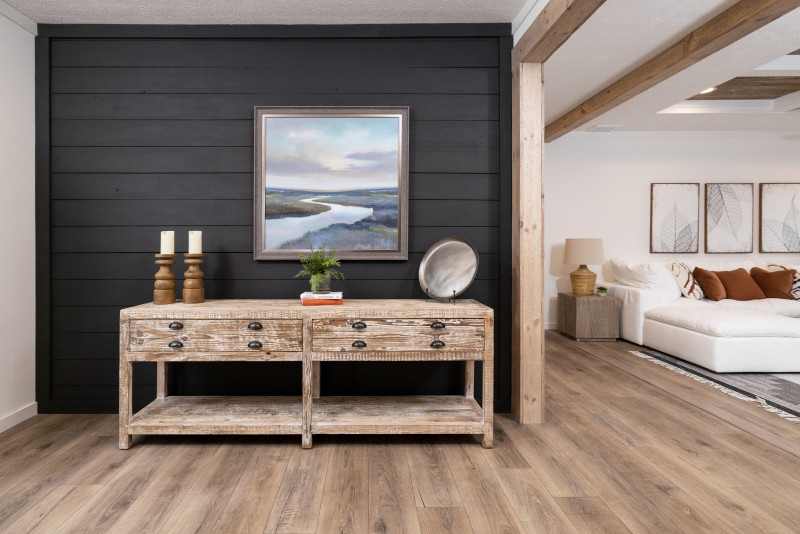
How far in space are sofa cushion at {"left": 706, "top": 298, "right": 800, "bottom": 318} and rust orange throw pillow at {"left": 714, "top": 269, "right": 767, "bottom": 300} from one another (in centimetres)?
12

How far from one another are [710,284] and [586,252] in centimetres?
128

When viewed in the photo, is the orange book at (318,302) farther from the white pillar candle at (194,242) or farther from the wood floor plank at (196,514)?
the wood floor plank at (196,514)

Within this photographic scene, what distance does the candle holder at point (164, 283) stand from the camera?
2.68 metres

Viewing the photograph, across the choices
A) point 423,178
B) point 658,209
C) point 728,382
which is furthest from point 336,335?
point 658,209

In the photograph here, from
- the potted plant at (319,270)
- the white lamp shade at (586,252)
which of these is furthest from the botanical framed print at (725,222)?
the potted plant at (319,270)

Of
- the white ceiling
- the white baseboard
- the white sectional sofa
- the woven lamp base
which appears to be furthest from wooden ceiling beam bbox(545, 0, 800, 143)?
the white baseboard

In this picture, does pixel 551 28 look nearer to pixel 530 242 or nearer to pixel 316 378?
pixel 530 242

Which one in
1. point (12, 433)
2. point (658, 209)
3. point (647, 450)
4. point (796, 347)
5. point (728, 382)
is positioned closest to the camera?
point (647, 450)

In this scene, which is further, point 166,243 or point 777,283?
point 777,283

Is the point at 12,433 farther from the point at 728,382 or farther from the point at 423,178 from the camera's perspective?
the point at 728,382

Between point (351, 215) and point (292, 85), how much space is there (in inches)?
34.3

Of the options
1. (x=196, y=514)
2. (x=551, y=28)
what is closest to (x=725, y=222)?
(x=551, y=28)

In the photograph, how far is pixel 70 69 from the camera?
3.00 meters

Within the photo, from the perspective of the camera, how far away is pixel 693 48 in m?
3.22
